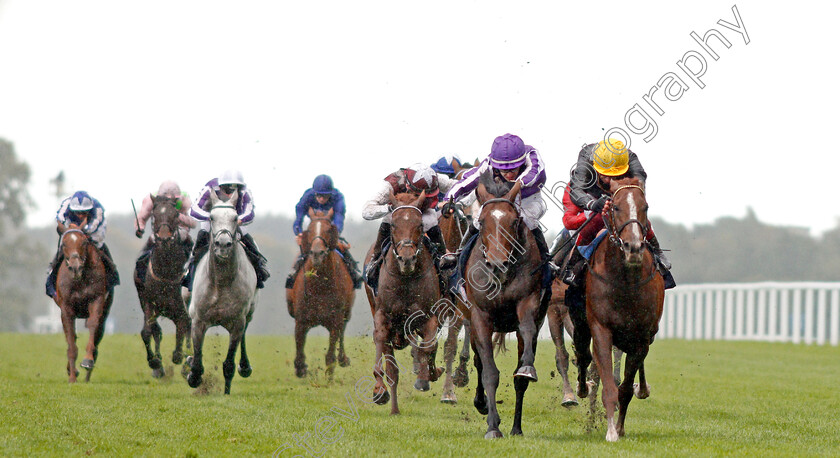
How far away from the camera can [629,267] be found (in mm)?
8430

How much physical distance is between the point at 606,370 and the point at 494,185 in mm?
1814

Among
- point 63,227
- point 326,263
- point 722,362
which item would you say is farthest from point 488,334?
point 722,362

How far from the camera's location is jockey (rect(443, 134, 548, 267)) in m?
9.11

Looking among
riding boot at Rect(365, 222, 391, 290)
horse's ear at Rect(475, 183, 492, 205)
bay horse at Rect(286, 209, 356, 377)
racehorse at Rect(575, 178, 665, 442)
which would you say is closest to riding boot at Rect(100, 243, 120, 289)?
bay horse at Rect(286, 209, 356, 377)

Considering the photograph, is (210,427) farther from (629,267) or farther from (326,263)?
(326,263)

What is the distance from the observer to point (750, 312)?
1065 inches

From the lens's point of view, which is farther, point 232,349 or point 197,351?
point 232,349

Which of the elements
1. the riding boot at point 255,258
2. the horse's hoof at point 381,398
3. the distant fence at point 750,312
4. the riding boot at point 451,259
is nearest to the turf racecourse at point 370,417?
the horse's hoof at point 381,398

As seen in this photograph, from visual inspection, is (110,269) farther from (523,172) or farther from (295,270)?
(523,172)

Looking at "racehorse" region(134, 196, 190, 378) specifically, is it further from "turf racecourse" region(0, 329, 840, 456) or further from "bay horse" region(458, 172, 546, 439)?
"bay horse" region(458, 172, 546, 439)

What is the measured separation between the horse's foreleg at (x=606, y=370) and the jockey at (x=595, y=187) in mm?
605

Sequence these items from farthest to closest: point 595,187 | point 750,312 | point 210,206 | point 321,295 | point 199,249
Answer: point 750,312
point 321,295
point 199,249
point 210,206
point 595,187

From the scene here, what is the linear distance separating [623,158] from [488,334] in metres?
1.89

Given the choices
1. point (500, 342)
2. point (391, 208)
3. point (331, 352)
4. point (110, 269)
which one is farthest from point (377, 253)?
point (110, 269)
